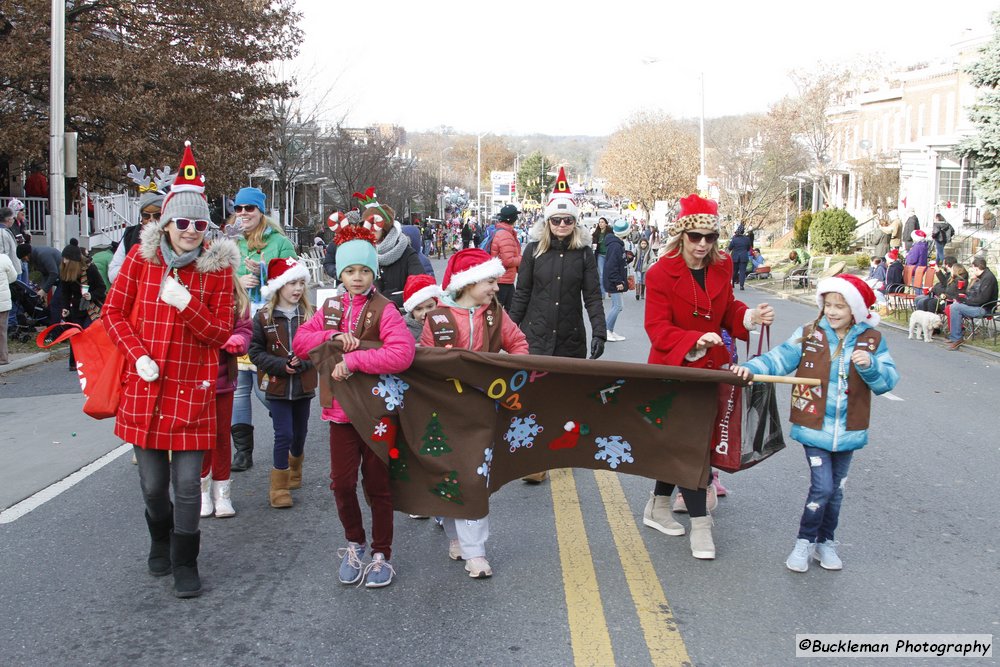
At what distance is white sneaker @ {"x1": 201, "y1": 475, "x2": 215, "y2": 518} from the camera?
6281 mm

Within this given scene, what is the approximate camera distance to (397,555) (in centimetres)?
552

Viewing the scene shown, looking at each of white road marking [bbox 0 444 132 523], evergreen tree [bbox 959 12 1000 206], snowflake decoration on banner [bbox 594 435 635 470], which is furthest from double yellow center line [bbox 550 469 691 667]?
evergreen tree [bbox 959 12 1000 206]

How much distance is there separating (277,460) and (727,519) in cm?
298

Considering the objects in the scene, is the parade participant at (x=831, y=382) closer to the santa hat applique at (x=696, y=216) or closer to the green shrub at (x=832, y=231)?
the santa hat applique at (x=696, y=216)

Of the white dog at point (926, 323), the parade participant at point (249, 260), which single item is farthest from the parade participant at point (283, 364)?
the white dog at point (926, 323)

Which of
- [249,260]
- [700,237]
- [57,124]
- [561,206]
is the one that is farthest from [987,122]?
[249,260]

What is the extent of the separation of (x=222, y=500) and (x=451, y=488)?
207 cm

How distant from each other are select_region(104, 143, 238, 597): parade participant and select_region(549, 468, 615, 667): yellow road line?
6.33 ft

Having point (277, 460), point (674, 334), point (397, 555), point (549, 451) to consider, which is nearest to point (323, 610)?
point (397, 555)

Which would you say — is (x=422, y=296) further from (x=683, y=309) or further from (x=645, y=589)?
(x=645, y=589)

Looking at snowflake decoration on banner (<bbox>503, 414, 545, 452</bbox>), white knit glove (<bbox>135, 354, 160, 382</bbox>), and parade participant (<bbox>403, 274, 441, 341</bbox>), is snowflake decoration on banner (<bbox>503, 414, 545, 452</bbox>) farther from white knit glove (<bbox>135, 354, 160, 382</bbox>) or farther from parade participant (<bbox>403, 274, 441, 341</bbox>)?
white knit glove (<bbox>135, 354, 160, 382</bbox>)

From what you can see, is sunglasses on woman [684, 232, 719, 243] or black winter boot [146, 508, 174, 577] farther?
sunglasses on woman [684, 232, 719, 243]

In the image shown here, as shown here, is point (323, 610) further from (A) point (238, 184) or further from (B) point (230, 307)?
(A) point (238, 184)

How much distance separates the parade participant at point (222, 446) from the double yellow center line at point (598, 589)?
2164 mm
